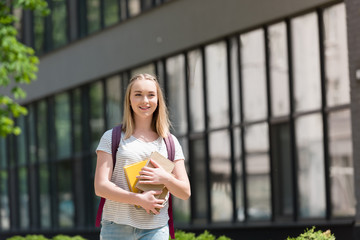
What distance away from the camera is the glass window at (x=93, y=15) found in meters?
21.2

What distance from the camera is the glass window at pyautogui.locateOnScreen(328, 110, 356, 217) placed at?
13.2 metres

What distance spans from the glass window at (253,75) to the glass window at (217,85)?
675mm

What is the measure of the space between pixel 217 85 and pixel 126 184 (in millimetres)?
12150

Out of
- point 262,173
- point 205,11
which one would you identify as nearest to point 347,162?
point 262,173

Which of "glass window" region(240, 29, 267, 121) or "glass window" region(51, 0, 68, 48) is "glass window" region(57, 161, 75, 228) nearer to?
"glass window" region(51, 0, 68, 48)

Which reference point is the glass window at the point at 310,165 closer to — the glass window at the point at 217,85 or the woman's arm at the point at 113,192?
the glass window at the point at 217,85

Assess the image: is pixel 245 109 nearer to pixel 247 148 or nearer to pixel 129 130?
pixel 247 148

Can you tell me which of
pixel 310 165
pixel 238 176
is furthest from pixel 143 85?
pixel 238 176

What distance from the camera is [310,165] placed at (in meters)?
14.0

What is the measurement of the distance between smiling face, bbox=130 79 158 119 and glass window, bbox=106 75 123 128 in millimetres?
15630

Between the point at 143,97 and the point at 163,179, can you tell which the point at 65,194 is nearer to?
the point at 143,97

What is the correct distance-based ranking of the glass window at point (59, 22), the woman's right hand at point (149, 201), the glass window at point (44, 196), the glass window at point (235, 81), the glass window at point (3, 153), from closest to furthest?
the woman's right hand at point (149, 201)
the glass window at point (235, 81)
the glass window at point (59, 22)
the glass window at point (44, 196)
the glass window at point (3, 153)

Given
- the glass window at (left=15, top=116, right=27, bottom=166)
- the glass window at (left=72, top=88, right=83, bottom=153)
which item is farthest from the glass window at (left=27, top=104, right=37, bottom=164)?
the glass window at (left=72, top=88, right=83, bottom=153)

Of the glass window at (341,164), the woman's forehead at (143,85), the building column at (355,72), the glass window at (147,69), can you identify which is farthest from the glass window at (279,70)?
the woman's forehead at (143,85)
